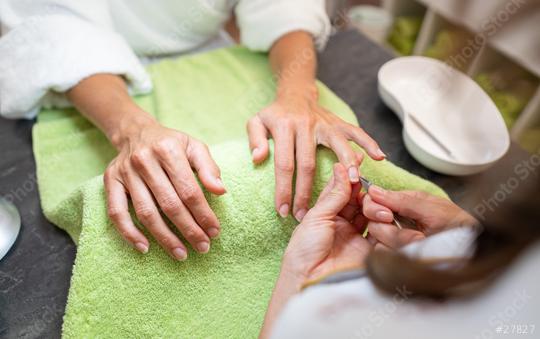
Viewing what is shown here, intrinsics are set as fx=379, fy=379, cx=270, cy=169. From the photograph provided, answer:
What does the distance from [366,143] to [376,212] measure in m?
0.12

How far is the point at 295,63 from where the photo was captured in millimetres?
784

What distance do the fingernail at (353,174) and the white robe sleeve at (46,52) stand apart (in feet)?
1.58

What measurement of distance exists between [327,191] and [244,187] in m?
0.12

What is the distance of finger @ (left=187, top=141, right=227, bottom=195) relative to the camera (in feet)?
1.63

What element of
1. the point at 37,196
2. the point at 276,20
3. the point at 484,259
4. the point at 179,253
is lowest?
the point at 37,196

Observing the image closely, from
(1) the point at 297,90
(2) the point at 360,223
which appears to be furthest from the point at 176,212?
(1) the point at 297,90

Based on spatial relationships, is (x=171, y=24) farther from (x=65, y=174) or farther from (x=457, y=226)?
(x=457, y=226)

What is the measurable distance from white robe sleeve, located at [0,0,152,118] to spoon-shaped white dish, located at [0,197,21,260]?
0.20 metres

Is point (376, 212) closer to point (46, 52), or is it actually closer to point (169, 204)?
point (169, 204)

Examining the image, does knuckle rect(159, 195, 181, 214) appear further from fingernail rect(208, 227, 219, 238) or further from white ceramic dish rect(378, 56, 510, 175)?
white ceramic dish rect(378, 56, 510, 175)

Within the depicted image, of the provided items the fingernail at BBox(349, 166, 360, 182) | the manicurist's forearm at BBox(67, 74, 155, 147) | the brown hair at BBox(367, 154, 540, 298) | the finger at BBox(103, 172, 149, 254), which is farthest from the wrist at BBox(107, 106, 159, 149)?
the brown hair at BBox(367, 154, 540, 298)

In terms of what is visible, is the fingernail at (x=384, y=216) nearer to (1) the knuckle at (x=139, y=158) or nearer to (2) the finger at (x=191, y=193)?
(2) the finger at (x=191, y=193)

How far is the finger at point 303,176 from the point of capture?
0.52 m

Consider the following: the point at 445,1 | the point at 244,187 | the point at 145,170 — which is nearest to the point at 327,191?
the point at 244,187
